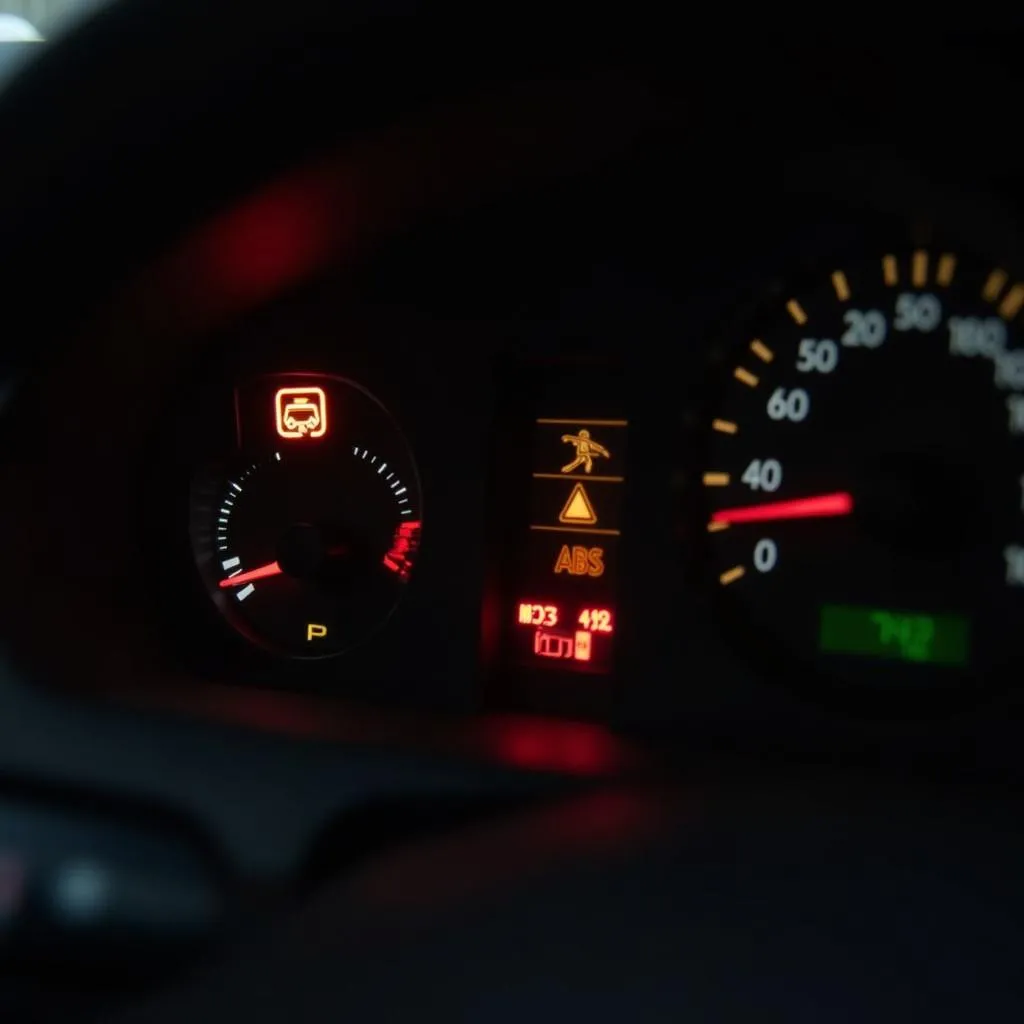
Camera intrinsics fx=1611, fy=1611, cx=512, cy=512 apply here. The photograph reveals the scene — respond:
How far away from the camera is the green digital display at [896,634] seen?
1.73m

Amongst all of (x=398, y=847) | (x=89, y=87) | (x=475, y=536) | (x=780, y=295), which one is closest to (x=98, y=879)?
(x=398, y=847)

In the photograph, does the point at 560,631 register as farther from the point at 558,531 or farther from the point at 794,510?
the point at 794,510


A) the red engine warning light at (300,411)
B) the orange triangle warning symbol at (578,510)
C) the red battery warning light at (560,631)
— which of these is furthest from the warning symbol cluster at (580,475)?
the red engine warning light at (300,411)

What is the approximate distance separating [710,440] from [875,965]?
811 mm

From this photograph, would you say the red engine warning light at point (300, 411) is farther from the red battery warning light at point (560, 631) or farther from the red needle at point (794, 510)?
the red needle at point (794, 510)

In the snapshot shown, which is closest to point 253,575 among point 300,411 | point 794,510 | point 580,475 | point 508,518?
point 300,411

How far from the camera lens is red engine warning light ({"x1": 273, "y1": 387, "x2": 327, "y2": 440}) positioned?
2102mm

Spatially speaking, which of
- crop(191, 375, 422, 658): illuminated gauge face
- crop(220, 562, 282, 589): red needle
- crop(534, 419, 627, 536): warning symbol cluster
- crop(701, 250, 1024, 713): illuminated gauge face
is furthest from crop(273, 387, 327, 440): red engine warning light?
crop(701, 250, 1024, 713): illuminated gauge face

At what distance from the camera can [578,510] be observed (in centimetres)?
197

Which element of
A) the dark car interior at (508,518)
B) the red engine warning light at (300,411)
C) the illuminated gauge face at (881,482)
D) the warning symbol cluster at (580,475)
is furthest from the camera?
the red engine warning light at (300,411)

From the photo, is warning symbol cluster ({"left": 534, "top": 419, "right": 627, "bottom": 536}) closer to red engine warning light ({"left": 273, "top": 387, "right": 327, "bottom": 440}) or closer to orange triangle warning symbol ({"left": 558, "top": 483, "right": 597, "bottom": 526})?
orange triangle warning symbol ({"left": 558, "top": 483, "right": 597, "bottom": 526})

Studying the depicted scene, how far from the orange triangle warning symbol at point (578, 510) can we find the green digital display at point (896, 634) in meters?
0.32

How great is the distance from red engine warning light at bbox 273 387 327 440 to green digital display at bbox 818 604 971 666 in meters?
0.71

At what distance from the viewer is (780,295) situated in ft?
5.93
